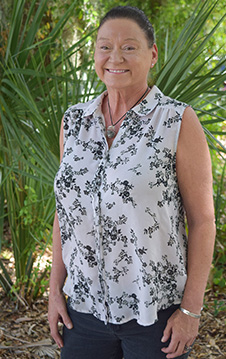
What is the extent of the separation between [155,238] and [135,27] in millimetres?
564

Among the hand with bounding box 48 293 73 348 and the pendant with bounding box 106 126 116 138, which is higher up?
the pendant with bounding box 106 126 116 138

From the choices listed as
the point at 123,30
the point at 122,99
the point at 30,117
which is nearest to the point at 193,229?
the point at 122,99

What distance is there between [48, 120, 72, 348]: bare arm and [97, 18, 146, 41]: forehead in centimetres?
32

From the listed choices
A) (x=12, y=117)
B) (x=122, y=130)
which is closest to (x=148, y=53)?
(x=122, y=130)

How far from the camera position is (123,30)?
50.0 inches

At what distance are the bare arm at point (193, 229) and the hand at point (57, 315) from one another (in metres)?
0.31

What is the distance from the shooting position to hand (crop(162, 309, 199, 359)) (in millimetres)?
1210

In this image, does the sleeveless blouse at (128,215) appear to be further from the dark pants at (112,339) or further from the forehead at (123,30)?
the forehead at (123,30)

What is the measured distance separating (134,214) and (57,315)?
462mm

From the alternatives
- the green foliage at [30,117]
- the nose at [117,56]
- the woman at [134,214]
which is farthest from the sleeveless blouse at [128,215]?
the green foliage at [30,117]

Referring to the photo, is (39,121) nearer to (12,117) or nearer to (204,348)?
(12,117)

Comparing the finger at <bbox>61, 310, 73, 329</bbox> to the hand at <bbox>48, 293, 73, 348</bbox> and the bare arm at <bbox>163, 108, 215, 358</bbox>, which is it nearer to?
the hand at <bbox>48, 293, 73, 348</bbox>

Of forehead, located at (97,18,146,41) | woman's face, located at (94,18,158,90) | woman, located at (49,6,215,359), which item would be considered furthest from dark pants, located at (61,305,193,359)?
forehead, located at (97,18,146,41)

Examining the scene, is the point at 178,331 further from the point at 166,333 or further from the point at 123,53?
the point at 123,53
